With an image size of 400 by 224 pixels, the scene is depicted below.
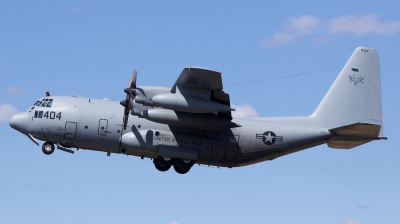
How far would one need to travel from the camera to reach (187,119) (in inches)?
1019

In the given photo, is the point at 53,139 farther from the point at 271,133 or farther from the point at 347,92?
the point at 347,92

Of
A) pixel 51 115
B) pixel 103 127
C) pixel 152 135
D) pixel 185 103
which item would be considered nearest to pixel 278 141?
pixel 185 103

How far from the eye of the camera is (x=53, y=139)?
2678 centimetres

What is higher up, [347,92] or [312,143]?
[347,92]

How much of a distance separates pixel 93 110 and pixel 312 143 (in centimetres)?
910

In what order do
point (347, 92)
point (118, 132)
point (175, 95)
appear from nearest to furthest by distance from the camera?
point (175, 95) < point (118, 132) < point (347, 92)

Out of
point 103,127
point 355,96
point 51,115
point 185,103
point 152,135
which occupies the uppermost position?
point 355,96

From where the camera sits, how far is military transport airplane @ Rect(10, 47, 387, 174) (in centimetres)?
2633

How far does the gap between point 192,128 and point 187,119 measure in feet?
3.27

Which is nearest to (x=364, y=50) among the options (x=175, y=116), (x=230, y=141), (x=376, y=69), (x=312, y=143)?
(x=376, y=69)

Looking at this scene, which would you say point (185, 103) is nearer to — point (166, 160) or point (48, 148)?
point (166, 160)

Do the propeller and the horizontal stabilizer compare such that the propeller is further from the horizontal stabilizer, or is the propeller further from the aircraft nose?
the horizontal stabilizer

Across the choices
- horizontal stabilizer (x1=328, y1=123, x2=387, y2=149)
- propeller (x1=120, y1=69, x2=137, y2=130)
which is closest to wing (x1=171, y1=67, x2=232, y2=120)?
propeller (x1=120, y1=69, x2=137, y2=130)

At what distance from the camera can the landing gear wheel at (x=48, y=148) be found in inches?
1068
